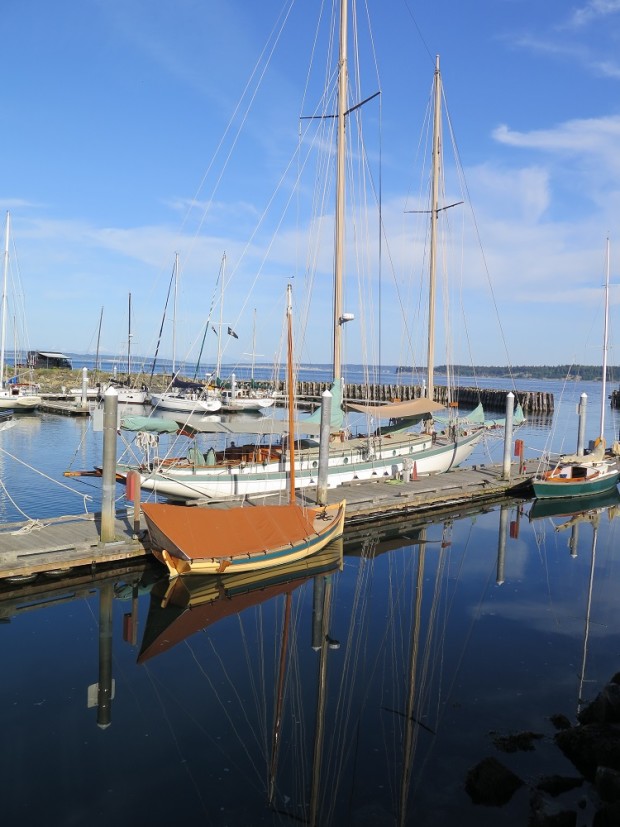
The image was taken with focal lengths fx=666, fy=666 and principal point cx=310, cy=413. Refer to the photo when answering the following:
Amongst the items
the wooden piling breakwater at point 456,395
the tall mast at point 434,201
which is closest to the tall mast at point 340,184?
the tall mast at point 434,201

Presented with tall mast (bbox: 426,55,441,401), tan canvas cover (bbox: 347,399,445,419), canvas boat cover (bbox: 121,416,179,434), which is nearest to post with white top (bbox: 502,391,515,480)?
tan canvas cover (bbox: 347,399,445,419)

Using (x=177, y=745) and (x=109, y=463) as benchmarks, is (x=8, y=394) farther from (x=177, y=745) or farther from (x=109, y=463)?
(x=177, y=745)

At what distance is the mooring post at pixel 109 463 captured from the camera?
65.3 ft

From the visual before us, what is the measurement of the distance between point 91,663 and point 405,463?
2028cm

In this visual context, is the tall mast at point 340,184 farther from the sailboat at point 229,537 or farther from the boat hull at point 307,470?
the sailboat at point 229,537

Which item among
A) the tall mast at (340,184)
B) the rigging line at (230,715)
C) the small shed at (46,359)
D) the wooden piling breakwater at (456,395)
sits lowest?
the rigging line at (230,715)

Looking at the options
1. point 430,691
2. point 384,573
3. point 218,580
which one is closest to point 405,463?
point 384,573

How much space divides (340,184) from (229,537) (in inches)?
694

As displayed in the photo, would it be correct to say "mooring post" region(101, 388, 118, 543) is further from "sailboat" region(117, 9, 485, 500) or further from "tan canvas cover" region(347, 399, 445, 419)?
"tan canvas cover" region(347, 399, 445, 419)

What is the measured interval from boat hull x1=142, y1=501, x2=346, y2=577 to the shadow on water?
649 mm

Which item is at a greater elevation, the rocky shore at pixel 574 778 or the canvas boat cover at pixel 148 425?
the canvas boat cover at pixel 148 425

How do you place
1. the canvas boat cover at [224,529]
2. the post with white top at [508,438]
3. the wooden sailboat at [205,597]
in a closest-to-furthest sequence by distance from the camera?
the wooden sailboat at [205,597] → the canvas boat cover at [224,529] → the post with white top at [508,438]

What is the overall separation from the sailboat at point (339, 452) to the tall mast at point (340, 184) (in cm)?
4

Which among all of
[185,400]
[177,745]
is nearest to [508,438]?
[177,745]
